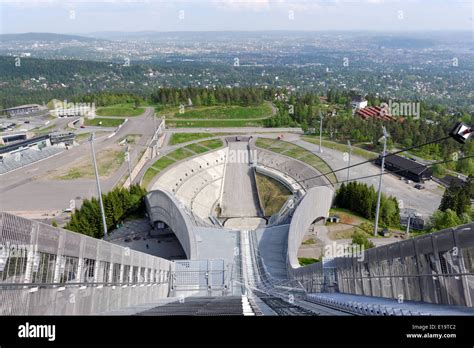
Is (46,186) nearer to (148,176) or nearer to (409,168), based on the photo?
(148,176)

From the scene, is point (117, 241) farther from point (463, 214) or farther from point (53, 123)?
point (53, 123)

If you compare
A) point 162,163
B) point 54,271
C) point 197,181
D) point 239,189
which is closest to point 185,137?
point 162,163

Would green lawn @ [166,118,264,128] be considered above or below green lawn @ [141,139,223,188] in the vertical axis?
above

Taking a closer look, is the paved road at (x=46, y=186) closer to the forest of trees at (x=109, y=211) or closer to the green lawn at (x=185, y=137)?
the forest of trees at (x=109, y=211)

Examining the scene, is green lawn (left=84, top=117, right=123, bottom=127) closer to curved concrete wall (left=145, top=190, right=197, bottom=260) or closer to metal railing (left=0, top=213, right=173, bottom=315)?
curved concrete wall (left=145, top=190, right=197, bottom=260)

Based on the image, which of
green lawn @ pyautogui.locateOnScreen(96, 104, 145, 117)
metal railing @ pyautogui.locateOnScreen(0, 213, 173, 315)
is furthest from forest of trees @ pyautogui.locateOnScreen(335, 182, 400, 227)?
green lawn @ pyautogui.locateOnScreen(96, 104, 145, 117)

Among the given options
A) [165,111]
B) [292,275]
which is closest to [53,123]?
[165,111]

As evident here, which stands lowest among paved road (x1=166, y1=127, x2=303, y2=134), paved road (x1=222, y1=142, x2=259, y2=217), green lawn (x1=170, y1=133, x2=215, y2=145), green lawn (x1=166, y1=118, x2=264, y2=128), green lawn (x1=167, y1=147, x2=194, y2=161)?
paved road (x1=222, y1=142, x2=259, y2=217)
